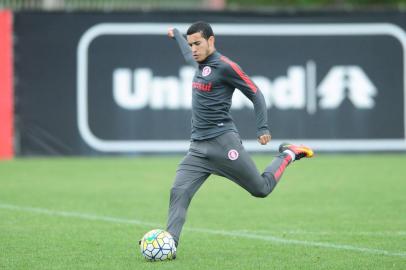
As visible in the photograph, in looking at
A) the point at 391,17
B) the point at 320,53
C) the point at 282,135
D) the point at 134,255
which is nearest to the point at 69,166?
the point at 282,135

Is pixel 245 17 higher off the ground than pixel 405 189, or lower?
higher

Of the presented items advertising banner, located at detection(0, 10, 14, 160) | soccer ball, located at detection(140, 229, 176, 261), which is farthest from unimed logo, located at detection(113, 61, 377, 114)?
soccer ball, located at detection(140, 229, 176, 261)

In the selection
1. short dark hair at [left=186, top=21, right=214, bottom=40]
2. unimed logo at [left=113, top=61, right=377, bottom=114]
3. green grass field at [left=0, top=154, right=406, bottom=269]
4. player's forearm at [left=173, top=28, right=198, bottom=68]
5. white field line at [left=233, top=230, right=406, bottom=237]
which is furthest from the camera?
unimed logo at [left=113, top=61, right=377, bottom=114]

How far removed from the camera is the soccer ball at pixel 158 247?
27.4 ft

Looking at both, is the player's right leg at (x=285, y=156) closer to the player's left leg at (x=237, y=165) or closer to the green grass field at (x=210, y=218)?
the player's left leg at (x=237, y=165)

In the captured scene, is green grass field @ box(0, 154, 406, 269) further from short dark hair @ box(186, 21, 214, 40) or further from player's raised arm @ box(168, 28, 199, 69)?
short dark hair @ box(186, 21, 214, 40)

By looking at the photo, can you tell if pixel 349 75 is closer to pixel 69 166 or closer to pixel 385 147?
pixel 385 147

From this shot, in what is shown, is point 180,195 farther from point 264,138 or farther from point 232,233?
point 232,233

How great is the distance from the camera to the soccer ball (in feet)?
27.4

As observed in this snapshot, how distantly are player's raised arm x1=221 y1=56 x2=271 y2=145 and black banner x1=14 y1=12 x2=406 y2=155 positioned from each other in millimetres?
10771

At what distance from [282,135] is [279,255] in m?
11.5

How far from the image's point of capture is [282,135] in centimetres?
2011

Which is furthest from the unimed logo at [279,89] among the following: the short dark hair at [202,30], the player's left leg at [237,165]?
the short dark hair at [202,30]

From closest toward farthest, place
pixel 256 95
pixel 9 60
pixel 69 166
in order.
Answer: pixel 256 95 < pixel 69 166 < pixel 9 60
